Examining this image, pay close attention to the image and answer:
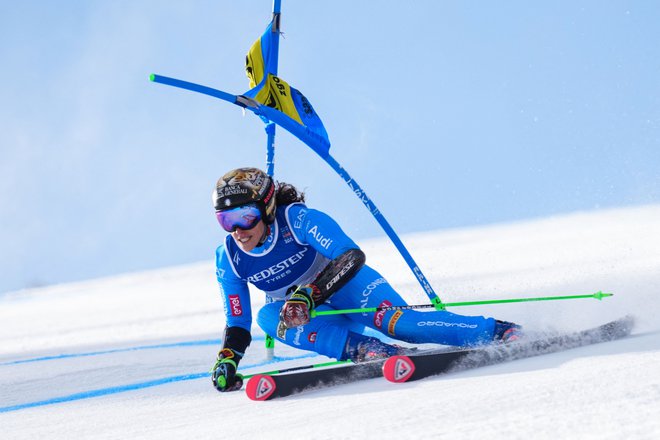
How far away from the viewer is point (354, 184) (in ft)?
14.7

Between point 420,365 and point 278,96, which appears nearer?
Answer: point 420,365

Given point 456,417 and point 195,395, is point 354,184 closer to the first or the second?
point 195,395

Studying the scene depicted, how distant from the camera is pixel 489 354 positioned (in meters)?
3.22

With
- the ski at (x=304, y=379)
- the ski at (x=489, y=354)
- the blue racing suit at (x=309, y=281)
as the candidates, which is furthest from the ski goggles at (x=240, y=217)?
the ski at (x=489, y=354)

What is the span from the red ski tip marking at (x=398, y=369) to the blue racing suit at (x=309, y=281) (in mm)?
616

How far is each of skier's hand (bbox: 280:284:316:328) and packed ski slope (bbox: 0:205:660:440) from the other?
30cm

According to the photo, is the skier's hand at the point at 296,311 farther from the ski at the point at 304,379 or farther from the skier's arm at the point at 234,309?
the skier's arm at the point at 234,309

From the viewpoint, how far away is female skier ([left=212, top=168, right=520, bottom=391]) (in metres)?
3.58

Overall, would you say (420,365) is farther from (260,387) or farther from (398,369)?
(260,387)

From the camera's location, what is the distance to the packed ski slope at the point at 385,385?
6.86 ft

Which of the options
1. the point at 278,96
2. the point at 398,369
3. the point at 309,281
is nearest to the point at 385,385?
the point at 398,369

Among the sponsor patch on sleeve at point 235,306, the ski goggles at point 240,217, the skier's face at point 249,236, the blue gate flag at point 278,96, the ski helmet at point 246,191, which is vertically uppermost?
the blue gate flag at point 278,96

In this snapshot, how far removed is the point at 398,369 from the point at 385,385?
8 cm

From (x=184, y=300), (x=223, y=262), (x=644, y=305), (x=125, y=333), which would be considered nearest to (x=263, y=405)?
(x=223, y=262)
